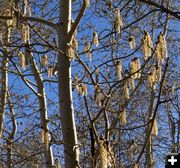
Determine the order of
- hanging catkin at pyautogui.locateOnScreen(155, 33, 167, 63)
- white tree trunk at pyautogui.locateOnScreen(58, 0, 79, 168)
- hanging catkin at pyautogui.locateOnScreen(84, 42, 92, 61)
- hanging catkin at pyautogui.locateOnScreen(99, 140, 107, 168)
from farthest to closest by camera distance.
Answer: hanging catkin at pyautogui.locateOnScreen(84, 42, 92, 61) < white tree trunk at pyautogui.locateOnScreen(58, 0, 79, 168) < hanging catkin at pyautogui.locateOnScreen(155, 33, 167, 63) < hanging catkin at pyautogui.locateOnScreen(99, 140, 107, 168)

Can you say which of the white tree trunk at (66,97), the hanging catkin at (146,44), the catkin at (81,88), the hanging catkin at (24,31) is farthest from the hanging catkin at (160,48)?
the hanging catkin at (24,31)

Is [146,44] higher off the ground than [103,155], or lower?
higher

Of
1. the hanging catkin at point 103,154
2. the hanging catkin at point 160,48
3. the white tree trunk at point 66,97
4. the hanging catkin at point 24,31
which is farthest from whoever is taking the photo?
the white tree trunk at point 66,97

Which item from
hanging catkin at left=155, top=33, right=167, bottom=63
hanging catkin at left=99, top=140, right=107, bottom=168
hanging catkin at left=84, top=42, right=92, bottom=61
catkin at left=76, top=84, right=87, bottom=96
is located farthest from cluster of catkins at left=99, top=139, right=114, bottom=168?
hanging catkin at left=84, top=42, right=92, bottom=61

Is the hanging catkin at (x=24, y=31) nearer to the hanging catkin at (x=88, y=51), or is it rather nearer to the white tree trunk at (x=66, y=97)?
the white tree trunk at (x=66, y=97)

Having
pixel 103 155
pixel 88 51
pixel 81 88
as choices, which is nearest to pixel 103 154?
pixel 103 155

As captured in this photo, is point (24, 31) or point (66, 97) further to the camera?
point (66, 97)

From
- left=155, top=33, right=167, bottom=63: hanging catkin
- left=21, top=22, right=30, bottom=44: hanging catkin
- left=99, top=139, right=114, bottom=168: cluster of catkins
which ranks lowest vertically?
left=99, top=139, right=114, bottom=168: cluster of catkins

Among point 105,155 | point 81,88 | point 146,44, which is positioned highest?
point 146,44

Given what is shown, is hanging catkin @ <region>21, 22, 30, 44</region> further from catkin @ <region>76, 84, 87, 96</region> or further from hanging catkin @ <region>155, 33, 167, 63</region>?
hanging catkin @ <region>155, 33, 167, 63</region>

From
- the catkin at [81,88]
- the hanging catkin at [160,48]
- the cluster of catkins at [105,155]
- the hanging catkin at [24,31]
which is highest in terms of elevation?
the hanging catkin at [24,31]

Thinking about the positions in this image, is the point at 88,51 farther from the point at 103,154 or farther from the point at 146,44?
the point at 103,154

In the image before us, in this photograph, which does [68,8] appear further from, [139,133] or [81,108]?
[139,133]

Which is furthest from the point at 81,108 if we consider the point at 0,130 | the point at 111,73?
the point at 0,130
